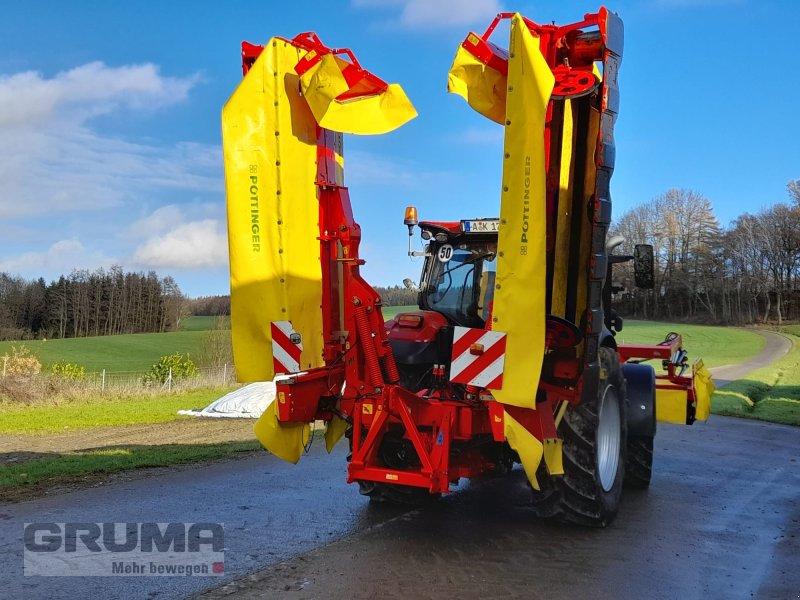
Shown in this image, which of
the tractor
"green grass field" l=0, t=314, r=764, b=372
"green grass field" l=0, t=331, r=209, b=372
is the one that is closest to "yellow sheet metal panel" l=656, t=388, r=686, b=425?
the tractor

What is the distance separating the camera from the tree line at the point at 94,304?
66000 mm

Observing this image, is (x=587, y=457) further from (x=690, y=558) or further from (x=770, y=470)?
(x=770, y=470)

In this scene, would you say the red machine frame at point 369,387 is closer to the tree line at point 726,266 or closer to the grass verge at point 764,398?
the grass verge at point 764,398

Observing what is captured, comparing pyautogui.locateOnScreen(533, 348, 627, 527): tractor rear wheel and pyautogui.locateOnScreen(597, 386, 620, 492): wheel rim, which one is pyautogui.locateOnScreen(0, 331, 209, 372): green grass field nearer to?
pyautogui.locateOnScreen(597, 386, 620, 492): wheel rim

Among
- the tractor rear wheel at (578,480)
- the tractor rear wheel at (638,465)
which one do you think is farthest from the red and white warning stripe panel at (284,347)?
the tractor rear wheel at (638,465)

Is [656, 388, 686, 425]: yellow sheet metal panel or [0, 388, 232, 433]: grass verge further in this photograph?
[0, 388, 232, 433]: grass verge

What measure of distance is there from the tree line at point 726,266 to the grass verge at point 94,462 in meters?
58.2

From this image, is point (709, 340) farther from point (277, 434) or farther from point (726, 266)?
point (277, 434)

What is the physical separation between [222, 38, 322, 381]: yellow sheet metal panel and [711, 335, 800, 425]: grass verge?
1196cm

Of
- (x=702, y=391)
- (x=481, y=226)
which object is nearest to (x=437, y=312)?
(x=481, y=226)

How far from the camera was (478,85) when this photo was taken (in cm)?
491

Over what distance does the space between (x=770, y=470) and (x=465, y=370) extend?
5.79m

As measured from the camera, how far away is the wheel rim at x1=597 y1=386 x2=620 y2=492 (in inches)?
243

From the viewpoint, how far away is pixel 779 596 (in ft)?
14.5
